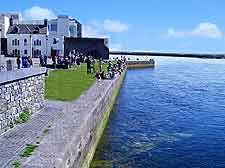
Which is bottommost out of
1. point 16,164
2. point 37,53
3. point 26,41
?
point 37,53

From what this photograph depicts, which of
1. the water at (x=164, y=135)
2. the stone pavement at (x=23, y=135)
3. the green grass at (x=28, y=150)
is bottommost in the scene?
the water at (x=164, y=135)

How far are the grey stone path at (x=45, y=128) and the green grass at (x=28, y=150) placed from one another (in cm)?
12

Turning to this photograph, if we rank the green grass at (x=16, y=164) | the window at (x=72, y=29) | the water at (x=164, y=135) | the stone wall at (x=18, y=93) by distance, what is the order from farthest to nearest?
1. the window at (x=72, y=29)
2. the water at (x=164, y=135)
3. the stone wall at (x=18, y=93)
4. the green grass at (x=16, y=164)

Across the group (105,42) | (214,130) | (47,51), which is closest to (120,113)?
(214,130)

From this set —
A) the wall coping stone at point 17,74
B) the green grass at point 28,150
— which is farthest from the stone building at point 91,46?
the green grass at point 28,150

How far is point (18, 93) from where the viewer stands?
15.6m

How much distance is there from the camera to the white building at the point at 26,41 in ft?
282

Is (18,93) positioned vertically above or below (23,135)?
above

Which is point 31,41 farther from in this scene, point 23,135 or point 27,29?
point 23,135

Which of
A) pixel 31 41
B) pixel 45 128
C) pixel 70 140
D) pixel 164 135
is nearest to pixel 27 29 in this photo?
pixel 31 41

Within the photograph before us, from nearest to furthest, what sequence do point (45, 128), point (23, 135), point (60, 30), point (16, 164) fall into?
point (16, 164)
point (23, 135)
point (45, 128)
point (60, 30)

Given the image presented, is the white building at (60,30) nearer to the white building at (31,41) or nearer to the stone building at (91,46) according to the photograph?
the white building at (31,41)

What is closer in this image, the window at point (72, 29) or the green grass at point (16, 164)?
the green grass at point (16, 164)

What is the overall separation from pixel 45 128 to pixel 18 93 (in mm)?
1761
